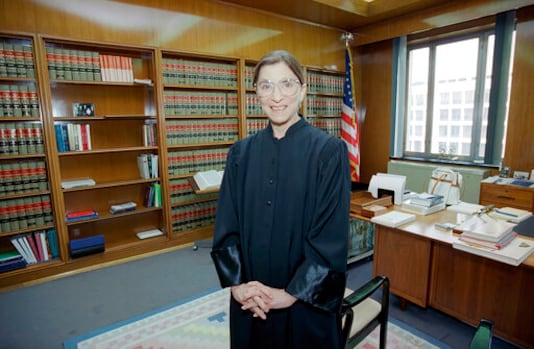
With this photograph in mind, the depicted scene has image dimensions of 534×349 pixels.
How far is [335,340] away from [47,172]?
3.04 metres

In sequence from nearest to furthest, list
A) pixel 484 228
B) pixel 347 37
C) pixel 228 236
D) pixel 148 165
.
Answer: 1. pixel 228 236
2. pixel 484 228
3. pixel 148 165
4. pixel 347 37

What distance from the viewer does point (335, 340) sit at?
3.56 feet

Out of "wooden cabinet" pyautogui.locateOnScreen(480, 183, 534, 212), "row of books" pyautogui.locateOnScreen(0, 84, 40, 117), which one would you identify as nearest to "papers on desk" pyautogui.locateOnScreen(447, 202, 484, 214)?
"wooden cabinet" pyautogui.locateOnScreen(480, 183, 534, 212)

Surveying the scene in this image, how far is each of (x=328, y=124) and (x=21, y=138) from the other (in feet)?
13.2

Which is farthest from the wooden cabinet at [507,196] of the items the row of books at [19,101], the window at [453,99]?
the row of books at [19,101]

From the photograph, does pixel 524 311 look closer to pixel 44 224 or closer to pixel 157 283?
pixel 157 283

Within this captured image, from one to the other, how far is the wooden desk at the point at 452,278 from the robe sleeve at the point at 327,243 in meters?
1.21

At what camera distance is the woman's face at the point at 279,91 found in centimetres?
108

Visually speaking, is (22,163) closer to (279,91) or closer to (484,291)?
(279,91)

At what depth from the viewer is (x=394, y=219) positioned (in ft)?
7.52

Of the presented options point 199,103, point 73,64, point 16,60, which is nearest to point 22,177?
point 16,60

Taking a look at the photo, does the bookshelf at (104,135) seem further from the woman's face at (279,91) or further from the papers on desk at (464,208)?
the papers on desk at (464,208)

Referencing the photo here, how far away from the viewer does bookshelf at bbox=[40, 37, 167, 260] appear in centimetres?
304

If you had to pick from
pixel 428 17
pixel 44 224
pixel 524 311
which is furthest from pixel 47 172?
pixel 428 17
